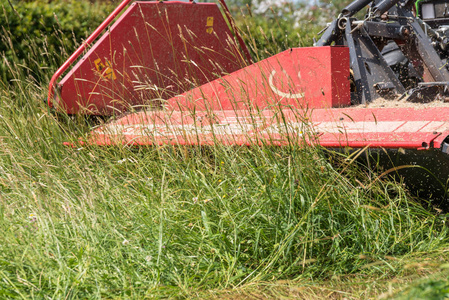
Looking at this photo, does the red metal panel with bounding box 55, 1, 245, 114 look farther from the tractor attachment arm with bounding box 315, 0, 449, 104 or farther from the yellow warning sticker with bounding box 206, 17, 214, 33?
the tractor attachment arm with bounding box 315, 0, 449, 104

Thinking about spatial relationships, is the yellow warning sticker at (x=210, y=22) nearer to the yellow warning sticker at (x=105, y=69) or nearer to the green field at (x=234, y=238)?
the yellow warning sticker at (x=105, y=69)

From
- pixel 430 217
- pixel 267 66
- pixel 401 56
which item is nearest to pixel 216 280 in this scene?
pixel 430 217

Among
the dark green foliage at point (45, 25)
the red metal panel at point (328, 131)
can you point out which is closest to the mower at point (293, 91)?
the red metal panel at point (328, 131)

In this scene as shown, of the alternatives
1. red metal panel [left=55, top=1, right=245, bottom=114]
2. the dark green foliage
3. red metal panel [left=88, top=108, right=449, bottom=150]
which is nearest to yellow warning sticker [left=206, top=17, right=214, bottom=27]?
red metal panel [left=55, top=1, right=245, bottom=114]

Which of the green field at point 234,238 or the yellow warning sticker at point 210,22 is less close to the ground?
the yellow warning sticker at point 210,22

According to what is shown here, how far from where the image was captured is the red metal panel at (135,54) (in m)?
3.70

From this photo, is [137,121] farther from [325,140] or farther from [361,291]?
[361,291]

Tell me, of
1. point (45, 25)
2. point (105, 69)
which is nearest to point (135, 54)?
point (105, 69)

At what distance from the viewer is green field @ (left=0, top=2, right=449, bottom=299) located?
6.61ft

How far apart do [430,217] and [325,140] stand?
66 centimetres

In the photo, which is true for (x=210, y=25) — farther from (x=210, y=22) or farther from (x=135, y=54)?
(x=135, y=54)

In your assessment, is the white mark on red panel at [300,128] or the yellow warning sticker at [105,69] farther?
the yellow warning sticker at [105,69]

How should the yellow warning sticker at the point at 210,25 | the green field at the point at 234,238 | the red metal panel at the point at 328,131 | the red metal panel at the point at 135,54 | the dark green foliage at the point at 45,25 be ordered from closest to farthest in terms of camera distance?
the green field at the point at 234,238 → the red metal panel at the point at 328,131 → the red metal panel at the point at 135,54 → the yellow warning sticker at the point at 210,25 → the dark green foliage at the point at 45,25

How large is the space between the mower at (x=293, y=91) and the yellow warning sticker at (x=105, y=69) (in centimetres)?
1
